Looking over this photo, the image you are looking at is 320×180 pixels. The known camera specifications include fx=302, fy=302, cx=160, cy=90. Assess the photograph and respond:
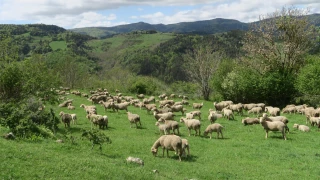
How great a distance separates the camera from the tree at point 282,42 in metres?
48.7

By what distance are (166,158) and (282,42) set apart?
3854 centimetres

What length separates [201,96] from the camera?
216 feet

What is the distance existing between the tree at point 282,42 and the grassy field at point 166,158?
22577 millimetres

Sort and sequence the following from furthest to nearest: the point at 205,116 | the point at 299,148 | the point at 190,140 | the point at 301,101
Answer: the point at 301,101, the point at 205,116, the point at 190,140, the point at 299,148

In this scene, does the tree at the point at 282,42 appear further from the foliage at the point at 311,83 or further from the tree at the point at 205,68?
the tree at the point at 205,68

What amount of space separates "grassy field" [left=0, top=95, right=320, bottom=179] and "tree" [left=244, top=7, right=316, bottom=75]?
2258cm

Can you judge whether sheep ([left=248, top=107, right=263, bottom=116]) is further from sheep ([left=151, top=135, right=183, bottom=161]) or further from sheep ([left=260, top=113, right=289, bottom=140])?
sheep ([left=151, top=135, right=183, bottom=161])

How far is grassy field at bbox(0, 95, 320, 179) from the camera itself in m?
13.2

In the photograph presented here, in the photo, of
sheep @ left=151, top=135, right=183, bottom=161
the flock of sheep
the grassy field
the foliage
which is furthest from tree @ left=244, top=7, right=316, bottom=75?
sheep @ left=151, top=135, right=183, bottom=161

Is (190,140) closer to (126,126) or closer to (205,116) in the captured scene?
(126,126)

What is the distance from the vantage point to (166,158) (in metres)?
18.9

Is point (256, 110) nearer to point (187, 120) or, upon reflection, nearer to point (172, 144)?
point (187, 120)

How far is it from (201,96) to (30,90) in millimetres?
43635

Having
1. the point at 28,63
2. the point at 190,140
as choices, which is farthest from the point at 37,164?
the point at 28,63
